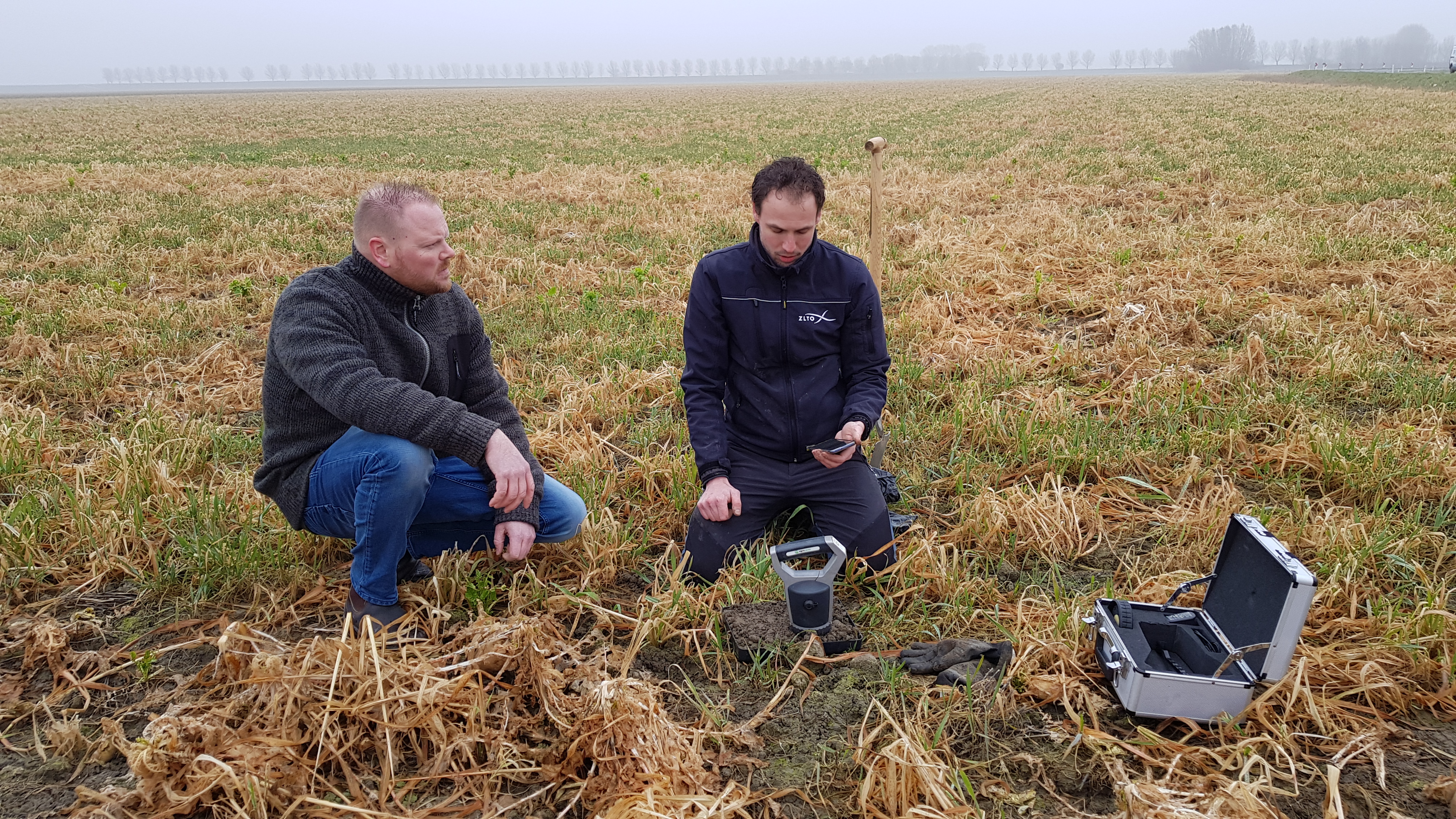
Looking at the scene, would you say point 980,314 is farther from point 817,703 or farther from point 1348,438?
point 817,703

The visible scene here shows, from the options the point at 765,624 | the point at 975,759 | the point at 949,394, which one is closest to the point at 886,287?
the point at 949,394

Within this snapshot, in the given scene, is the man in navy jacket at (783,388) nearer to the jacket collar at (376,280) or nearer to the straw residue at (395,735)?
the straw residue at (395,735)

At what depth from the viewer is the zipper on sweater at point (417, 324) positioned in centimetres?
339

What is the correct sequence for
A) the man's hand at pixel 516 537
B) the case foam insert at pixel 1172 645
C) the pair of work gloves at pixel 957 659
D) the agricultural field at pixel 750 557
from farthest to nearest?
the man's hand at pixel 516 537 < the pair of work gloves at pixel 957 659 < the case foam insert at pixel 1172 645 < the agricultural field at pixel 750 557

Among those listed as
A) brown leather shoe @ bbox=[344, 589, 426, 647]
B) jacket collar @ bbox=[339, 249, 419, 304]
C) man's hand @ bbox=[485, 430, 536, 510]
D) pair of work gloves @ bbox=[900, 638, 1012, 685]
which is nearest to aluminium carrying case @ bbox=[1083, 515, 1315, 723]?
pair of work gloves @ bbox=[900, 638, 1012, 685]

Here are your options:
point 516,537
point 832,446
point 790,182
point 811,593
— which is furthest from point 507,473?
point 790,182

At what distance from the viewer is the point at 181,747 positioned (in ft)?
8.09

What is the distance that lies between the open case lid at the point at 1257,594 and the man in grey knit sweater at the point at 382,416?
2.49 metres

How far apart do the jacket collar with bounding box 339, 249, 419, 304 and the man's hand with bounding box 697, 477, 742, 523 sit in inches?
56.1

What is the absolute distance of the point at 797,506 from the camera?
4.04 m

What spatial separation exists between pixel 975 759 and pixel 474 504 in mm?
2115

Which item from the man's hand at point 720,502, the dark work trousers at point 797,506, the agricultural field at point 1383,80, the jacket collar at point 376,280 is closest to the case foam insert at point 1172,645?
the dark work trousers at point 797,506

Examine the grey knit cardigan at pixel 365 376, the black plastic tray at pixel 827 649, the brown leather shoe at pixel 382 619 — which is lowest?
the black plastic tray at pixel 827 649

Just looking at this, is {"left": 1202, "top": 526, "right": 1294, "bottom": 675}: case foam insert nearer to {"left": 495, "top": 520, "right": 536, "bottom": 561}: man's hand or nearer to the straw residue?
the straw residue
